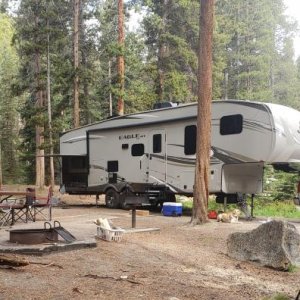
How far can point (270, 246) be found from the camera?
7031 mm

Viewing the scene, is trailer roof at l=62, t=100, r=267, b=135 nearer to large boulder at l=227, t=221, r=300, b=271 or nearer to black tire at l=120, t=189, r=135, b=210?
black tire at l=120, t=189, r=135, b=210

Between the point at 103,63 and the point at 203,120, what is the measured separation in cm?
2629

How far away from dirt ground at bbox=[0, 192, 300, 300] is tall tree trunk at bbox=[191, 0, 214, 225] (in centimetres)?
230

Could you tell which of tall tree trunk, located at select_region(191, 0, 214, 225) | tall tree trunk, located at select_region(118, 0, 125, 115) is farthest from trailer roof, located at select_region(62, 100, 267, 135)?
tall tree trunk, located at select_region(118, 0, 125, 115)

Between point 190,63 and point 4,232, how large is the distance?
18424 millimetres

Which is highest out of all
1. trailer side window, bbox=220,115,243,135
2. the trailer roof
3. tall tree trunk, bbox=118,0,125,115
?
tall tree trunk, bbox=118,0,125,115

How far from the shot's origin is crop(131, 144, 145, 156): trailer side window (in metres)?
14.8

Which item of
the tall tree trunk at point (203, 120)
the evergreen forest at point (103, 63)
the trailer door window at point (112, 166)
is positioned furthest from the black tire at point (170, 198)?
the evergreen forest at point (103, 63)

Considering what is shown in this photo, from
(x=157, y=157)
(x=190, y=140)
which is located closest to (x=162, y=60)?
(x=157, y=157)

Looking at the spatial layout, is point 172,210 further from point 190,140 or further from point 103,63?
point 103,63

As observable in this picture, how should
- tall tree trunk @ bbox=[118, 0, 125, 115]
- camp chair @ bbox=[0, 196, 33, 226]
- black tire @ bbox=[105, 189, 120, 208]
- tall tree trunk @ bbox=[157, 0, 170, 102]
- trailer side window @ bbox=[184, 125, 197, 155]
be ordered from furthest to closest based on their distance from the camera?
tall tree trunk @ bbox=[157, 0, 170, 102], tall tree trunk @ bbox=[118, 0, 125, 115], black tire @ bbox=[105, 189, 120, 208], trailer side window @ bbox=[184, 125, 197, 155], camp chair @ bbox=[0, 196, 33, 226]

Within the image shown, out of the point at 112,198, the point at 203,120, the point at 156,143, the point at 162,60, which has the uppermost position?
the point at 162,60

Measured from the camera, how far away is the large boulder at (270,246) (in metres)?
6.82

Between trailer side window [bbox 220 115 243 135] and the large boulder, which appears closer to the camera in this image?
the large boulder
